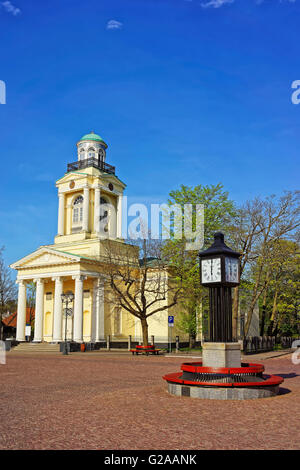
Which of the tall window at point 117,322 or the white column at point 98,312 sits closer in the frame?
the white column at point 98,312

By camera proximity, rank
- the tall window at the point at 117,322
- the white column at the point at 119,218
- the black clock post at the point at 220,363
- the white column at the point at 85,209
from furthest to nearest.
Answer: the white column at the point at 119,218 < the white column at the point at 85,209 < the tall window at the point at 117,322 < the black clock post at the point at 220,363

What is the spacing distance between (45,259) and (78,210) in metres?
8.29

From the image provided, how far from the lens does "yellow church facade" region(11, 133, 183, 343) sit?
4303 centimetres

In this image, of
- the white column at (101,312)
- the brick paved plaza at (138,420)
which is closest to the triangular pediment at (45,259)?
the white column at (101,312)

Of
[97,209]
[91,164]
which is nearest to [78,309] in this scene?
[97,209]

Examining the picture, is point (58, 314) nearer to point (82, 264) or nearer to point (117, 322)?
point (82, 264)

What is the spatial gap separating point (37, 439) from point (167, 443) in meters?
1.99

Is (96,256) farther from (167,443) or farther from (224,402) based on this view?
(167,443)

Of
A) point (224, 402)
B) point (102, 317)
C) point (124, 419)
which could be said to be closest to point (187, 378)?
point (224, 402)

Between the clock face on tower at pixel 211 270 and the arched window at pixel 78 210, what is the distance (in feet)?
126

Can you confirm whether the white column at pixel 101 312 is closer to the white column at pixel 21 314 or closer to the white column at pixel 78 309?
the white column at pixel 78 309

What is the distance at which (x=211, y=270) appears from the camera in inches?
516

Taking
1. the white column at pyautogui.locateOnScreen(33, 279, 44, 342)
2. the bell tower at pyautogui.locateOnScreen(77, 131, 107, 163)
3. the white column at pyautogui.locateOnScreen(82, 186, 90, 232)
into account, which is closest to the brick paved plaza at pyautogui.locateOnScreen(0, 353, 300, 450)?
the white column at pyautogui.locateOnScreen(33, 279, 44, 342)

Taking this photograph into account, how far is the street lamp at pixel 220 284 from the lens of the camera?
41.7 ft
